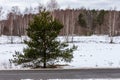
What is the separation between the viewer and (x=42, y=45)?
748 inches

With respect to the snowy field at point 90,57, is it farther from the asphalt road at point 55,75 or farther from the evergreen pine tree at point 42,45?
the asphalt road at point 55,75

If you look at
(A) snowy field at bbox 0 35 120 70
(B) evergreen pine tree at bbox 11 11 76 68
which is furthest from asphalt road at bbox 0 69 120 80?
(A) snowy field at bbox 0 35 120 70

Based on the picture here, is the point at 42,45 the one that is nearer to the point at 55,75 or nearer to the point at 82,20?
the point at 55,75

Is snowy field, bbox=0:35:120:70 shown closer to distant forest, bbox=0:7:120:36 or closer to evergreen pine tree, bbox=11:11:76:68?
evergreen pine tree, bbox=11:11:76:68

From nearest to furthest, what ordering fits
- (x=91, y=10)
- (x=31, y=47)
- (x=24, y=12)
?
(x=31, y=47) → (x=24, y=12) → (x=91, y=10)

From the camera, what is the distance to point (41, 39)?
1920cm

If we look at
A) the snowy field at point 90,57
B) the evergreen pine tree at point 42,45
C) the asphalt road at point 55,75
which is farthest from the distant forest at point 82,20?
the asphalt road at point 55,75

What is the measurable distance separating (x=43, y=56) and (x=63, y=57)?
124 centimetres

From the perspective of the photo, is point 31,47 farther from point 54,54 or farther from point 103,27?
point 103,27

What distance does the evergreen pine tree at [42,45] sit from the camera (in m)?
18.8

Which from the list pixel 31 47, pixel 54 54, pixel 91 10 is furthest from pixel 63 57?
pixel 91 10

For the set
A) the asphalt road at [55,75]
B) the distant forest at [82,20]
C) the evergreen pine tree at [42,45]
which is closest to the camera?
the asphalt road at [55,75]

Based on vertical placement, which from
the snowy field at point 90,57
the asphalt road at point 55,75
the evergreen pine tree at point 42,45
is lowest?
the snowy field at point 90,57

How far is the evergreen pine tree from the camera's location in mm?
18844
